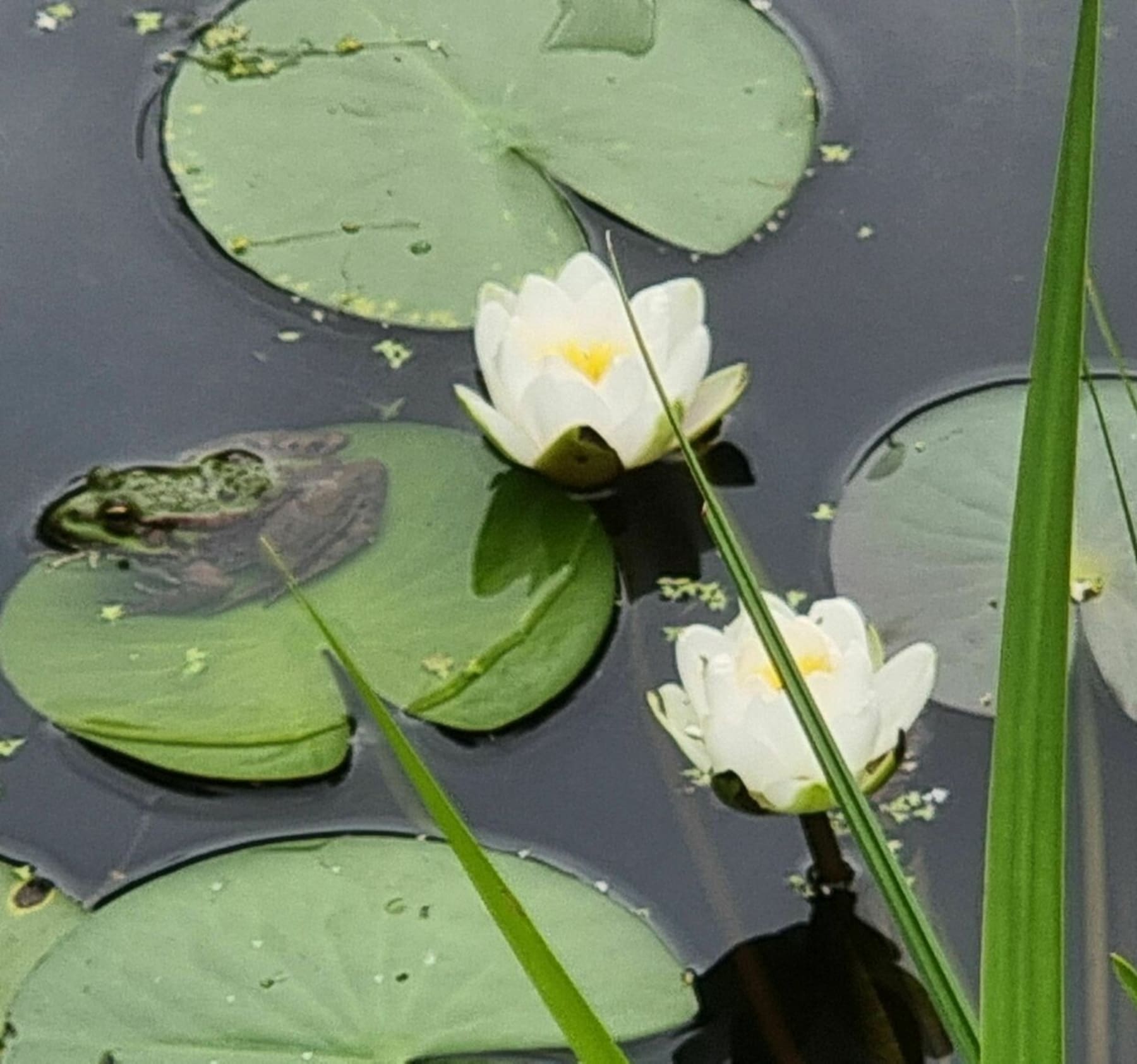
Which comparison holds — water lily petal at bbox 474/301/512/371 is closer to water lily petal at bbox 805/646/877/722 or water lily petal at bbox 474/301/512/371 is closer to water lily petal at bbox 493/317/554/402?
water lily petal at bbox 493/317/554/402

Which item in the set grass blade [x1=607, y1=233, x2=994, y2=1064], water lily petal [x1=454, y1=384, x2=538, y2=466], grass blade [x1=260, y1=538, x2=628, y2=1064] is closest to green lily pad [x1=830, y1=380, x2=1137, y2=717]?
water lily petal [x1=454, y1=384, x2=538, y2=466]

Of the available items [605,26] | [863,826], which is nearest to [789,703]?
[863,826]

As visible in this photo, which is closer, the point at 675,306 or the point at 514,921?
the point at 514,921

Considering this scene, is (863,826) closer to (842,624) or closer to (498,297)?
(842,624)

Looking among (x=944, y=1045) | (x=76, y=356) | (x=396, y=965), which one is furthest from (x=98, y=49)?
(x=944, y=1045)

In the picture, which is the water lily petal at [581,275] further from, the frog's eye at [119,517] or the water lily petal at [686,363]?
the frog's eye at [119,517]

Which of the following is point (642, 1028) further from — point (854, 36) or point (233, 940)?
point (854, 36)
